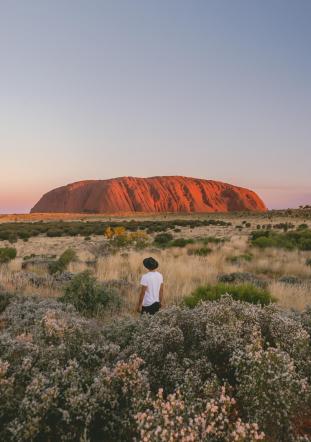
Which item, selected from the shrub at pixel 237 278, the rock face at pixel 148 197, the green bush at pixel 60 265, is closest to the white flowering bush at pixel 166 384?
the shrub at pixel 237 278

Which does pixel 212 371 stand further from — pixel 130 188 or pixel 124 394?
pixel 130 188

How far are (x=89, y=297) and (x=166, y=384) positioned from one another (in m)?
4.78

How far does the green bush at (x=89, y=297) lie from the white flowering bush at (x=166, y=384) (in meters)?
3.51

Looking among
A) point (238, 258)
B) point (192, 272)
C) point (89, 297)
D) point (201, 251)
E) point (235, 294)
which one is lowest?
point (238, 258)

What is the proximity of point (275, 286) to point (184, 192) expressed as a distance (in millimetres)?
161227

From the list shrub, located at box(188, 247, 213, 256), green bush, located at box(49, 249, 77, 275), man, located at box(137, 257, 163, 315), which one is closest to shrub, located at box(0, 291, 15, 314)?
man, located at box(137, 257, 163, 315)

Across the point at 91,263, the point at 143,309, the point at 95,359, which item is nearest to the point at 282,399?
the point at 95,359

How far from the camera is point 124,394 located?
3.28m

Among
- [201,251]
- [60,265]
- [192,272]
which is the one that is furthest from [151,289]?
[201,251]

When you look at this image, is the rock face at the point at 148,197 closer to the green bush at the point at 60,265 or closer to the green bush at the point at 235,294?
the green bush at the point at 60,265

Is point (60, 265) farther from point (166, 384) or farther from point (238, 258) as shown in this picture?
point (166, 384)

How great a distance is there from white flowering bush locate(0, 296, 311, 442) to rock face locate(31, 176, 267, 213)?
140 m

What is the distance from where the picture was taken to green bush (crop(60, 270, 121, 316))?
26.4 feet

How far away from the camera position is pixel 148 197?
534 ft
